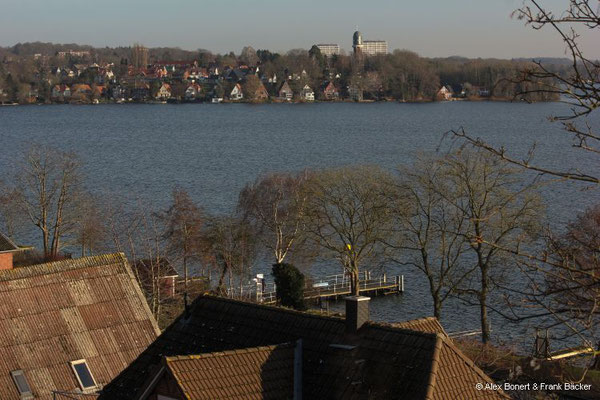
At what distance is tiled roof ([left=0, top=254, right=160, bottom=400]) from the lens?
16.0 meters

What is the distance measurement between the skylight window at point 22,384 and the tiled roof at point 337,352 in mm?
2092

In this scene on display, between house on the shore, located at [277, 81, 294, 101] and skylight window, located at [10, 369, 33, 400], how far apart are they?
175 metres

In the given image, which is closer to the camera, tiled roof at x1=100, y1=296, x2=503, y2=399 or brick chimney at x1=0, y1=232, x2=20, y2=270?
tiled roof at x1=100, y1=296, x2=503, y2=399

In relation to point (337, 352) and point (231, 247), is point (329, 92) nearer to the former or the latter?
point (231, 247)

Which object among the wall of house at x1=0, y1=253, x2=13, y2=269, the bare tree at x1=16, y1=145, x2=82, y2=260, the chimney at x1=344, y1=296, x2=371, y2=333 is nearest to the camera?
the chimney at x1=344, y1=296, x2=371, y2=333

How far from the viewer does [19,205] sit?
3700 cm

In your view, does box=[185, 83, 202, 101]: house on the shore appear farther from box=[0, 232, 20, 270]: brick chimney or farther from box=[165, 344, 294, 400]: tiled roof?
box=[165, 344, 294, 400]: tiled roof

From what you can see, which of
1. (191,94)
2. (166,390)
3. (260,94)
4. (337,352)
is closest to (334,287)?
(337,352)

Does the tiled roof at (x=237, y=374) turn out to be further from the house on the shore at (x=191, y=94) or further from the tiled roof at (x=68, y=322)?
A: the house on the shore at (x=191, y=94)

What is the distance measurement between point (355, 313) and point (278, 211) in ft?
71.6

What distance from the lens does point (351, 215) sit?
102 ft

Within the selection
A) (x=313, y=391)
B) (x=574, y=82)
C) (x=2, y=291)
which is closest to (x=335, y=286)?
(x=2, y=291)

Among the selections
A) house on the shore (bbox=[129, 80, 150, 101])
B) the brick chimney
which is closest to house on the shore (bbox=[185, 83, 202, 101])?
house on the shore (bbox=[129, 80, 150, 101])

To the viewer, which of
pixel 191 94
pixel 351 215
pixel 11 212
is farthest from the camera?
pixel 191 94
